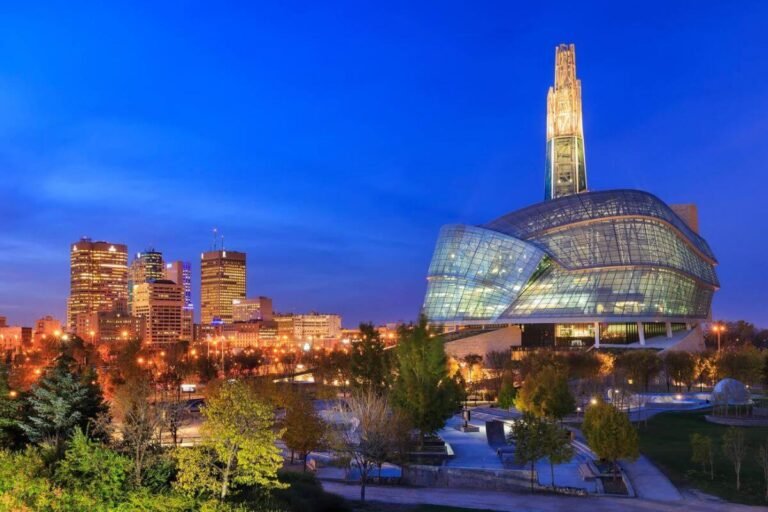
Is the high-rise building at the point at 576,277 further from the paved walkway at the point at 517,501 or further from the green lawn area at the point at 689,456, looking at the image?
the paved walkway at the point at 517,501

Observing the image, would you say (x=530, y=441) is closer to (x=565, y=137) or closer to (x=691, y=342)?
(x=691, y=342)

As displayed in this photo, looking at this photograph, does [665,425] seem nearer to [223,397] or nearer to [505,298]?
[223,397]

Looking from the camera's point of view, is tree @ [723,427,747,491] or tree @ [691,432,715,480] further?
tree @ [691,432,715,480]

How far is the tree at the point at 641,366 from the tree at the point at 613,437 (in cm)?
4007

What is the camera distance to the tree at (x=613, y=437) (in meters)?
33.5

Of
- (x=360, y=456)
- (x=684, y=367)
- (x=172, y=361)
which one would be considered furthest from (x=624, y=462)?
(x=172, y=361)

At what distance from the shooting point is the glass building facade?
107750 millimetres

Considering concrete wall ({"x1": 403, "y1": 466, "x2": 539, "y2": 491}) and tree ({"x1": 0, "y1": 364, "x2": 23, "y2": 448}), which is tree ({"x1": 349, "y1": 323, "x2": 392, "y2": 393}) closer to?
concrete wall ({"x1": 403, "y1": 466, "x2": 539, "y2": 491})

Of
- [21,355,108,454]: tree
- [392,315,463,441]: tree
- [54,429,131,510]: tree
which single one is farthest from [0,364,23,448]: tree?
[392,315,463,441]: tree

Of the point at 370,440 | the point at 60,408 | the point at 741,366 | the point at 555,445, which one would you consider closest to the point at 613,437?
the point at 555,445

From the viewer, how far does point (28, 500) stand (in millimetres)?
21156

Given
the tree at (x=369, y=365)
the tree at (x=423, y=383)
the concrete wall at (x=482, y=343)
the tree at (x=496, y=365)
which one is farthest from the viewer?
the concrete wall at (x=482, y=343)

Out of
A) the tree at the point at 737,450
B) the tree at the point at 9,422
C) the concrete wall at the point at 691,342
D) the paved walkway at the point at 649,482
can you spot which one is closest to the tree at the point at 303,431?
the tree at the point at 9,422

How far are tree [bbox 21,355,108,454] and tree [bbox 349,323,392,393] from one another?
23.4 metres
